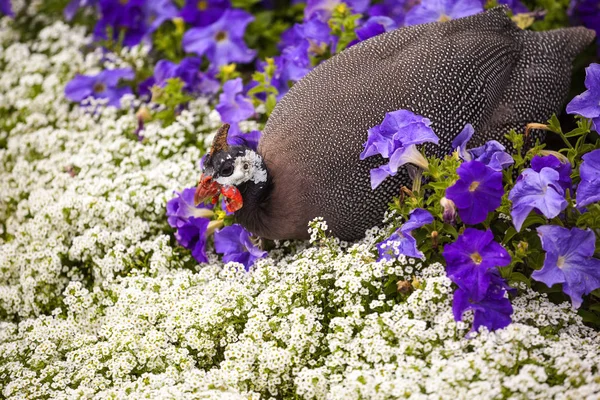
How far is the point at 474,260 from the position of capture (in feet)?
5.30

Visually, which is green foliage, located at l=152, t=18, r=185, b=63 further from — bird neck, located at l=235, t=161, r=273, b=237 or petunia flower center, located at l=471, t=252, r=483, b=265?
petunia flower center, located at l=471, t=252, r=483, b=265

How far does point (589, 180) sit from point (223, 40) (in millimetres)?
1621

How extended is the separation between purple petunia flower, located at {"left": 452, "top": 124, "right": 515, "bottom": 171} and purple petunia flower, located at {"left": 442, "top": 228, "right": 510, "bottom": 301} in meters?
0.17

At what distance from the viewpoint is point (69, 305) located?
6.56 feet

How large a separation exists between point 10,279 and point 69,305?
328 mm

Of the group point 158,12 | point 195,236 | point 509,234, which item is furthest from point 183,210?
point 158,12

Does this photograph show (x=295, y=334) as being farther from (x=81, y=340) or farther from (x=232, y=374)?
(x=81, y=340)

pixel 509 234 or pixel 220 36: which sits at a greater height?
pixel 509 234

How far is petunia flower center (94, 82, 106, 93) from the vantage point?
284 centimetres

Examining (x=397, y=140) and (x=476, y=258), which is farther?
(x=397, y=140)

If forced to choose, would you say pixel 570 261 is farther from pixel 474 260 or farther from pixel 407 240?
pixel 407 240

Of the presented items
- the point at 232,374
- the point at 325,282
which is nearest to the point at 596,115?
the point at 325,282

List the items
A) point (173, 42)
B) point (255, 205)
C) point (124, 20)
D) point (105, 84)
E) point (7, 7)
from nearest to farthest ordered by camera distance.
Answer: point (255, 205)
point (105, 84)
point (173, 42)
point (124, 20)
point (7, 7)

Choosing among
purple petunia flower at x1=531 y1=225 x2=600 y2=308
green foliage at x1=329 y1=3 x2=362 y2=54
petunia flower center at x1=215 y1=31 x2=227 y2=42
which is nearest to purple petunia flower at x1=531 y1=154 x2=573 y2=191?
purple petunia flower at x1=531 y1=225 x2=600 y2=308
